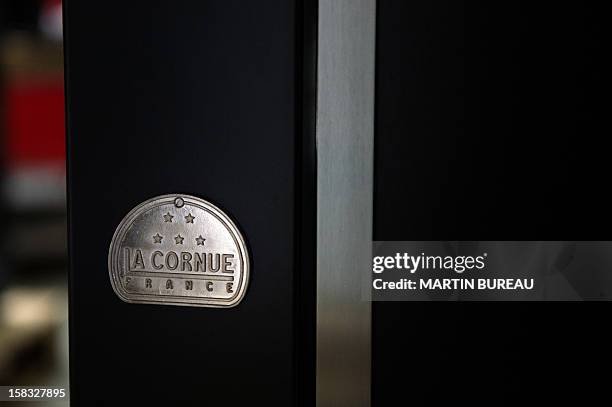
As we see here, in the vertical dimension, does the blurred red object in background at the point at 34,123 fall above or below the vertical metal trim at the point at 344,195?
above

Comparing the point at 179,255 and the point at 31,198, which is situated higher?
the point at 31,198

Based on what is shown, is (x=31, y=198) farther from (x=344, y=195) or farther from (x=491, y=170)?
(x=491, y=170)

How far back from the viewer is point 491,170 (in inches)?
20.3

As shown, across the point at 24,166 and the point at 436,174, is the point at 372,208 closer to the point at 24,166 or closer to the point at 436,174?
the point at 436,174

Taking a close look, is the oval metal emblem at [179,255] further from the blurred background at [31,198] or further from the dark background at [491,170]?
the blurred background at [31,198]

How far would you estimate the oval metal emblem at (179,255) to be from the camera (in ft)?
1.67

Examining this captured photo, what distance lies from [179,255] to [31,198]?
0.95 ft

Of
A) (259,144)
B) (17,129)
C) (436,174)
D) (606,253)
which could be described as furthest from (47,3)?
(606,253)

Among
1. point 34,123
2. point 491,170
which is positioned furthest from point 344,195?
point 34,123

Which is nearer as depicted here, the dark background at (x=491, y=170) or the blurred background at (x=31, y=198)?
the dark background at (x=491, y=170)

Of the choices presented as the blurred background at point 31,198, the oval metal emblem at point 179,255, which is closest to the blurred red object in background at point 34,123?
the blurred background at point 31,198

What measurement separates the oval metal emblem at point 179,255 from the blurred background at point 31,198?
24 centimetres

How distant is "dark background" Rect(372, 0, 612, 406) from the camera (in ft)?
1.65

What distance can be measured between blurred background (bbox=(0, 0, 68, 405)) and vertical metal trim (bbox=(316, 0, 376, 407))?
0.33 meters
